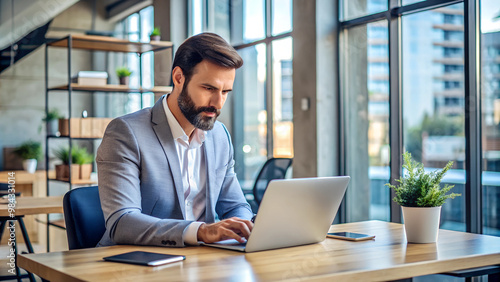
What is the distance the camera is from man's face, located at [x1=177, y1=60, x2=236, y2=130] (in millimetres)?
1888

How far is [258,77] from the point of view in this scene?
6.07 meters

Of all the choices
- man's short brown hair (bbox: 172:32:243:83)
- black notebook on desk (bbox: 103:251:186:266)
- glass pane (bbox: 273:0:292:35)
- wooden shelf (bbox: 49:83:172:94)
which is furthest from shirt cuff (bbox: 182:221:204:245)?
glass pane (bbox: 273:0:292:35)

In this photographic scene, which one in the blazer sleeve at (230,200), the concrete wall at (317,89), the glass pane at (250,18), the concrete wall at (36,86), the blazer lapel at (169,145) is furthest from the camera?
the concrete wall at (36,86)

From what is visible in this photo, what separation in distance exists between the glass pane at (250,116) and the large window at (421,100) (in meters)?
1.39

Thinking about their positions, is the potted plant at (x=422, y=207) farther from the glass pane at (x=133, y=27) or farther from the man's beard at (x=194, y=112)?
the glass pane at (x=133, y=27)

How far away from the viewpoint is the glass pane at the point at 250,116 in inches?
237

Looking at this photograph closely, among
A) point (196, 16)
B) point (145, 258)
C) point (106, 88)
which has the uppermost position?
point (196, 16)

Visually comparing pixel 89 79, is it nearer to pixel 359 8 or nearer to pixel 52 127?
pixel 52 127

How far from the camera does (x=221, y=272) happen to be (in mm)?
1286

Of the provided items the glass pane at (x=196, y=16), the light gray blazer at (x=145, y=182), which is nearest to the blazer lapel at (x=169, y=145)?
the light gray blazer at (x=145, y=182)

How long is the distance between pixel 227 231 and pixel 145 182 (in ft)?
1.25

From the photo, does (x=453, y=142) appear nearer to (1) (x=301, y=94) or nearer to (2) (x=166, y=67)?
(1) (x=301, y=94)

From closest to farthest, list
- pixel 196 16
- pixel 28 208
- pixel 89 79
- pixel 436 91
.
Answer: pixel 28 208, pixel 436 91, pixel 89 79, pixel 196 16

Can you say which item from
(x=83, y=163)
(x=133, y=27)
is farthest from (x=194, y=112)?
(x=133, y=27)
